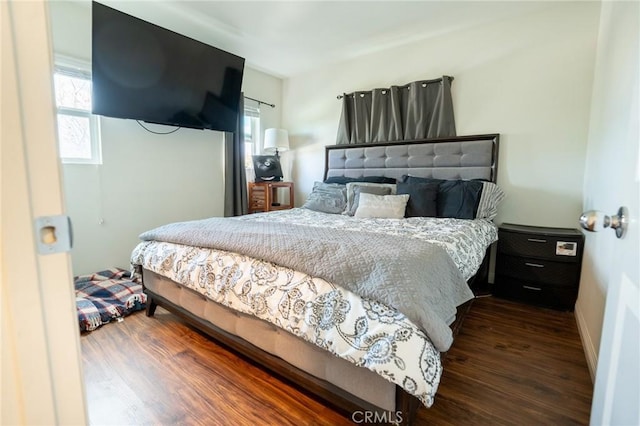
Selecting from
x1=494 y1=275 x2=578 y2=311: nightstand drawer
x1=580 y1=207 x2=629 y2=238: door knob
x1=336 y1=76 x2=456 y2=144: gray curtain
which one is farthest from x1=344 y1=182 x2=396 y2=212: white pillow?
x1=580 y1=207 x2=629 y2=238: door knob

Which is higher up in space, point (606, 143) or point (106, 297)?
point (606, 143)

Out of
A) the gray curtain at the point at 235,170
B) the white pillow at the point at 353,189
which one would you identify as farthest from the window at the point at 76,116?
the white pillow at the point at 353,189

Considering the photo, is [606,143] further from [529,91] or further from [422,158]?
[422,158]

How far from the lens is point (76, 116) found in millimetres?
2764

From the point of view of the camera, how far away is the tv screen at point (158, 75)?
2510 millimetres

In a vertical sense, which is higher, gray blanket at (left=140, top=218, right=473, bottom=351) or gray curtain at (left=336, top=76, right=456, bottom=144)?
gray curtain at (left=336, top=76, right=456, bottom=144)

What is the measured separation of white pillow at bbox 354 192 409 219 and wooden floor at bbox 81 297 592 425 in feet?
3.62

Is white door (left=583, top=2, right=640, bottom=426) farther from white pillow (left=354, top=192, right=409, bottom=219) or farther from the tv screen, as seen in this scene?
the tv screen

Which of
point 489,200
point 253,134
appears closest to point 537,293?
point 489,200

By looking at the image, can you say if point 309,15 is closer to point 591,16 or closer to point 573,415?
point 591,16

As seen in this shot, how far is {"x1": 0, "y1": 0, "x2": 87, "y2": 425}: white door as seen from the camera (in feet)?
1.48

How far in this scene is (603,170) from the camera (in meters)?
1.92

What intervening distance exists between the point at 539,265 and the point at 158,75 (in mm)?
3818

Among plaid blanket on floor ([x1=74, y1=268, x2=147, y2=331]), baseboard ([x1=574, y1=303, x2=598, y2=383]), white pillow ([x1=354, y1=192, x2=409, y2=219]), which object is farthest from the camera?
white pillow ([x1=354, y1=192, x2=409, y2=219])
